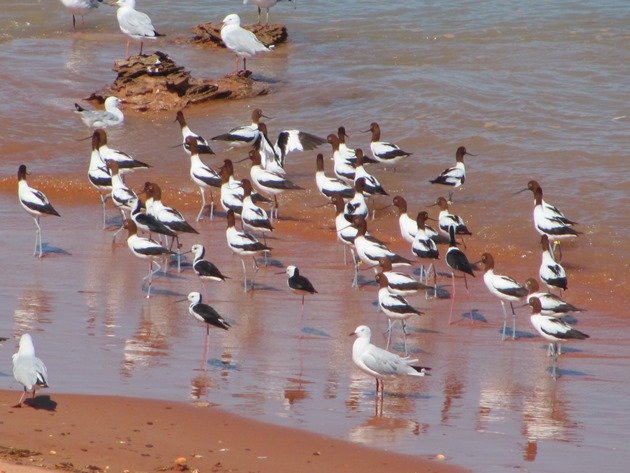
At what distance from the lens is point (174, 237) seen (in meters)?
13.3

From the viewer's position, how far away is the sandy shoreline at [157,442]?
7152 millimetres

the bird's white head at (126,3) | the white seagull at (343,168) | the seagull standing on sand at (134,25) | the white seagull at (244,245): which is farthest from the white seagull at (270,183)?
the bird's white head at (126,3)

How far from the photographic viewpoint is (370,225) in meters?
14.5

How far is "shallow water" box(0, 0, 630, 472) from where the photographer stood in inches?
341

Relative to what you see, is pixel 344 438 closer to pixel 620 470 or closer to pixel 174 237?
pixel 620 470

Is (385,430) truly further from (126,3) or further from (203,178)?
→ (126,3)

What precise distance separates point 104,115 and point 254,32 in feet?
17.0

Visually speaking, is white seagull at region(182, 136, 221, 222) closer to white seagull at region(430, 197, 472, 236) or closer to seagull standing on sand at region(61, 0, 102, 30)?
white seagull at region(430, 197, 472, 236)

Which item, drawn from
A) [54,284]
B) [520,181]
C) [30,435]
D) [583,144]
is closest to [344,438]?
[30,435]

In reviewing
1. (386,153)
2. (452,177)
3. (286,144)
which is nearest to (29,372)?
(452,177)

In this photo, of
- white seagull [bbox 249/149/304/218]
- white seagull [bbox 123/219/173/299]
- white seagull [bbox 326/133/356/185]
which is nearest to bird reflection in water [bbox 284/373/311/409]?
white seagull [bbox 123/219/173/299]

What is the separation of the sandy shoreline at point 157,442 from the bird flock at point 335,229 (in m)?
0.32

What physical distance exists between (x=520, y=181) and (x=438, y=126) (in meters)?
2.48

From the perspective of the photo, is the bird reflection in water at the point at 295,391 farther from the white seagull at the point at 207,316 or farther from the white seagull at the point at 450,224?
the white seagull at the point at 450,224
